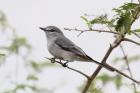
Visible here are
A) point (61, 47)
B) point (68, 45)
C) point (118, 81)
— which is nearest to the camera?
point (118, 81)

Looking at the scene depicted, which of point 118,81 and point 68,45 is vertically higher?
point 68,45

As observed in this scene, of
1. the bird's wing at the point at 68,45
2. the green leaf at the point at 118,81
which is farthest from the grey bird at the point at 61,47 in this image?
the green leaf at the point at 118,81

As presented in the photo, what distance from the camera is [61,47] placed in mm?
5012

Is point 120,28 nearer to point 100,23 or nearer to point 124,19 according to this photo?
point 124,19

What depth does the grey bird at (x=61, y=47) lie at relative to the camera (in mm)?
3986

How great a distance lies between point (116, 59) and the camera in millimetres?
4320

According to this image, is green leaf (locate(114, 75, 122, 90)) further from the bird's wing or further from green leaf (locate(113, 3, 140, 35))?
green leaf (locate(113, 3, 140, 35))

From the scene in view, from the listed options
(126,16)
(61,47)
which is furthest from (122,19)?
(61,47)

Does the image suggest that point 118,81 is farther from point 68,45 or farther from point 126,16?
point 126,16

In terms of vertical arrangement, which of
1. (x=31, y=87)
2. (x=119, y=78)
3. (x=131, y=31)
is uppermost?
(x=131, y=31)

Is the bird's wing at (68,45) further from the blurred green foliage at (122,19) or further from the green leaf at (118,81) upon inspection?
the blurred green foliage at (122,19)

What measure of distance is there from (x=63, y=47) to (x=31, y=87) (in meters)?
0.54

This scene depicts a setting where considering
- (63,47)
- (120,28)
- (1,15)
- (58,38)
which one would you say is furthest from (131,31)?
(1,15)

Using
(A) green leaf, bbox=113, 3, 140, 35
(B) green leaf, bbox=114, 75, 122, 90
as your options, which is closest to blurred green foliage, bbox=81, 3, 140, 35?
(A) green leaf, bbox=113, 3, 140, 35
